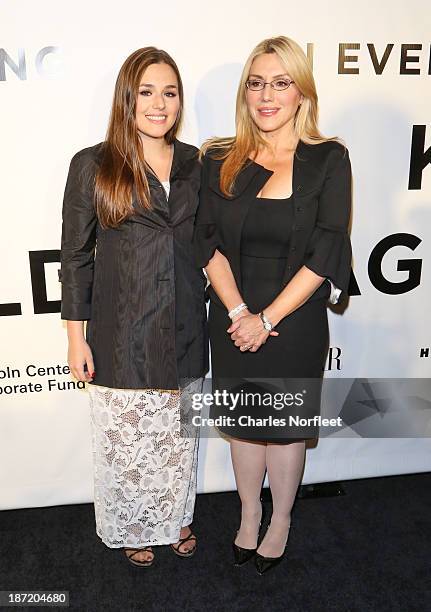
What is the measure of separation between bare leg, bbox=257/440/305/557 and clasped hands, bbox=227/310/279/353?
436 millimetres

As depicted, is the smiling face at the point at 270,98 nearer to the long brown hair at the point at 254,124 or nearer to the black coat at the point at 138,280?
the long brown hair at the point at 254,124

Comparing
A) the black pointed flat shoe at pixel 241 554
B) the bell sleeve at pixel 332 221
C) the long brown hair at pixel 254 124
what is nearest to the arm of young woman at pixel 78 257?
the long brown hair at pixel 254 124

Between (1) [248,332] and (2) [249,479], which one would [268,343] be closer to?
(1) [248,332]

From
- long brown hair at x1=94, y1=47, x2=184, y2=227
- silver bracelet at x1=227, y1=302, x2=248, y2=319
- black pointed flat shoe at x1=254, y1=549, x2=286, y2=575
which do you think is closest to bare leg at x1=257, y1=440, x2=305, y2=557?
black pointed flat shoe at x1=254, y1=549, x2=286, y2=575

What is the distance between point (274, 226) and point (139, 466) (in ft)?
3.16

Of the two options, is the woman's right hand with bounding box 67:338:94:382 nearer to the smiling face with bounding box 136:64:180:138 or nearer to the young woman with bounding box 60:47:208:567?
the young woman with bounding box 60:47:208:567

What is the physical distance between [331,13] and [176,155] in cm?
94

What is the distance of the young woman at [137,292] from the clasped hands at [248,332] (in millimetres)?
145

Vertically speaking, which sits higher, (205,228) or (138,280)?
(205,228)

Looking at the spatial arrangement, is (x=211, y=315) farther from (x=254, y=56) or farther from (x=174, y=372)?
(x=254, y=56)

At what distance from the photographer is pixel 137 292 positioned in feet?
6.68

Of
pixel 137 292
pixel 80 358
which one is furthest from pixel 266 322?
pixel 80 358

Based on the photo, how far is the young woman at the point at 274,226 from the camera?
2.01 meters

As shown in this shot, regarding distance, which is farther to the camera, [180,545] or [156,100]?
[180,545]
